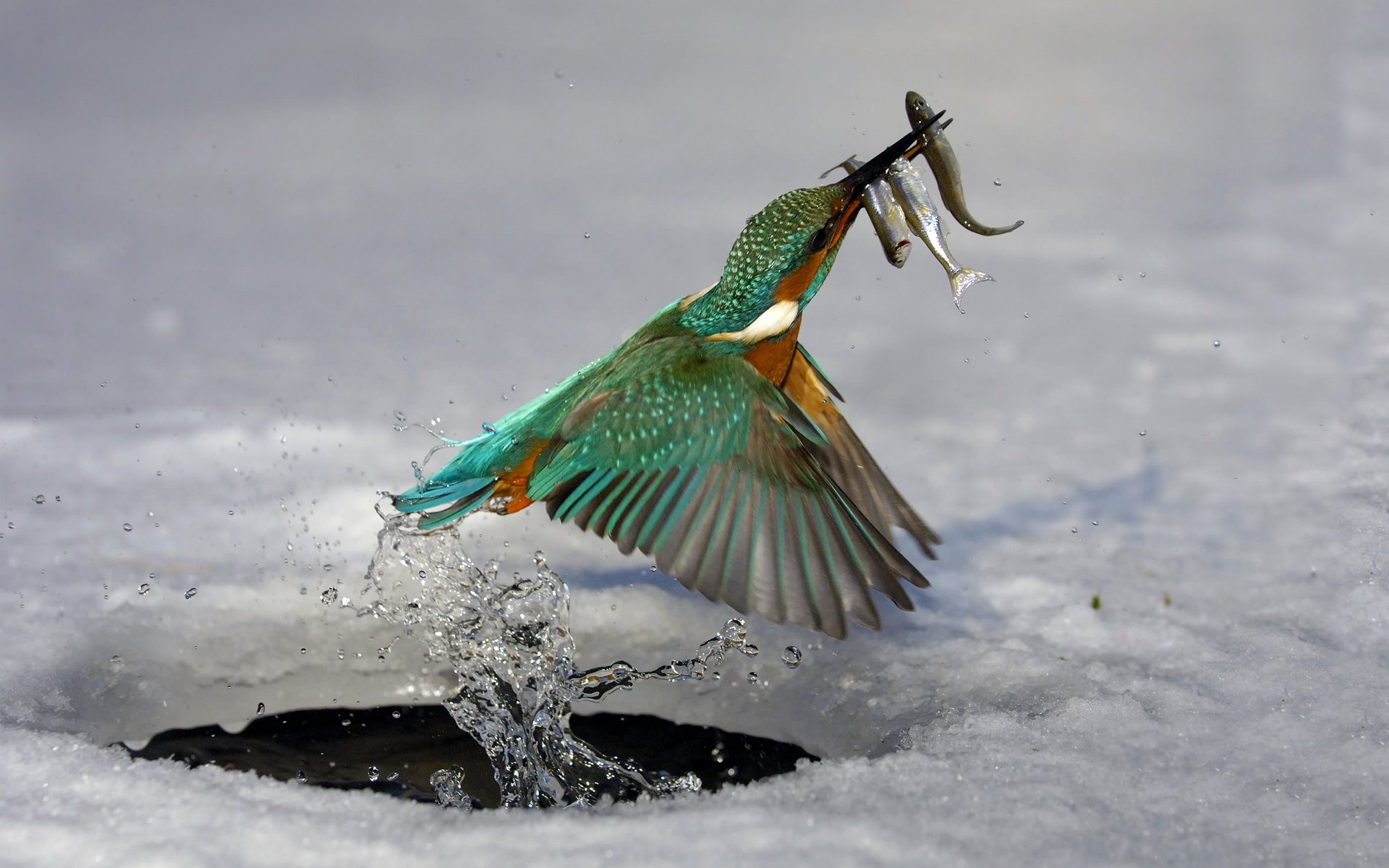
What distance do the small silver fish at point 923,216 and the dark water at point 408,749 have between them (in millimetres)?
1075

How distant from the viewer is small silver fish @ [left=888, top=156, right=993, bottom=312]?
236cm

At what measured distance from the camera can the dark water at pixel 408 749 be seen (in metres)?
2.72

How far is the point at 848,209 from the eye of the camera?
8.29ft

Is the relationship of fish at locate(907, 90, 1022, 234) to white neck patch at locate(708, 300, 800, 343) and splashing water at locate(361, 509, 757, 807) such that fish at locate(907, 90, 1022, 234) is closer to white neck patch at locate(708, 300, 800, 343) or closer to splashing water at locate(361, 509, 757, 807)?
white neck patch at locate(708, 300, 800, 343)

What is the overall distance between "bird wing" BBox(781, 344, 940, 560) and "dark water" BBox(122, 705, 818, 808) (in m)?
0.57

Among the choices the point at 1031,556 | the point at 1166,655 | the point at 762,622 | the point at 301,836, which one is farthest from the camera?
the point at 1031,556

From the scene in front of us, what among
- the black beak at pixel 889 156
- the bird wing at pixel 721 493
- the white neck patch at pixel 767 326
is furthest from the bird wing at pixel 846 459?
the black beak at pixel 889 156

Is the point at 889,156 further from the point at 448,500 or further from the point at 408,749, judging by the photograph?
the point at 408,749

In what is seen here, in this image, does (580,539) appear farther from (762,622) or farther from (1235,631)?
(1235,631)

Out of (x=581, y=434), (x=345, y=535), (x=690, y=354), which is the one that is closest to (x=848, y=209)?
(x=690, y=354)

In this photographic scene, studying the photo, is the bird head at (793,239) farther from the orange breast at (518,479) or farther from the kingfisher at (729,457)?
the orange breast at (518,479)

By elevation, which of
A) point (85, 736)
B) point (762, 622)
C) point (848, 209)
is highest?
point (848, 209)

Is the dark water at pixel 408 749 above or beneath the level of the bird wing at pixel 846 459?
beneath

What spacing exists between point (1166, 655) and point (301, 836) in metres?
1.95
